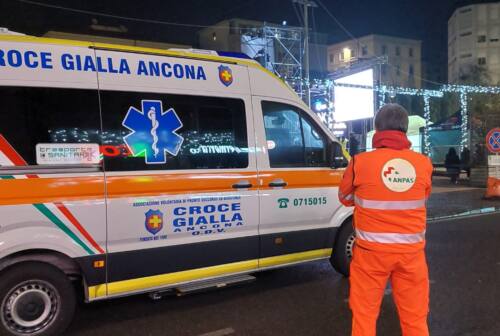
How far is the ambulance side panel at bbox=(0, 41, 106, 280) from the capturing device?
3.60 m

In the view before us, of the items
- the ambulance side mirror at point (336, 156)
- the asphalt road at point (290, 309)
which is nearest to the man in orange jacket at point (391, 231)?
the asphalt road at point (290, 309)

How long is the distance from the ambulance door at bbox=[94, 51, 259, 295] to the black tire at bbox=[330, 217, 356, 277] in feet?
3.84

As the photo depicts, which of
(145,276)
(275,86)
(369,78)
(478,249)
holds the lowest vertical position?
(478,249)

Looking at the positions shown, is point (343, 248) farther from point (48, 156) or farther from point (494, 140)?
point (494, 140)

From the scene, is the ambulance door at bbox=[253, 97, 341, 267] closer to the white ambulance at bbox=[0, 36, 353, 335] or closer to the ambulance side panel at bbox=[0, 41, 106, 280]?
the white ambulance at bbox=[0, 36, 353, 335]

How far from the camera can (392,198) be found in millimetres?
2904

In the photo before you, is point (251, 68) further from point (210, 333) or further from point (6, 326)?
point (6, 326)

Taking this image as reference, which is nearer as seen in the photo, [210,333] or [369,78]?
[210,333]

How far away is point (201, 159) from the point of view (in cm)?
445

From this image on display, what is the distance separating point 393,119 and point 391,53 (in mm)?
84013

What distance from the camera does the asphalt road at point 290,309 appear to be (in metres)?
4.11

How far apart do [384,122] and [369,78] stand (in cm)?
2242

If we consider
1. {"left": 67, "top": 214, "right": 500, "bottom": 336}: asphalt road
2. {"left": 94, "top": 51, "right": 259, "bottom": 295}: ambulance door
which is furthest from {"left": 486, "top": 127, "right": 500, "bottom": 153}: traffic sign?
{"left": 94, "top": 51, "right": 259, "bottom": 295}: ambulance door

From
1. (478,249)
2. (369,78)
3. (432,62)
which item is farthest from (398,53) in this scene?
(478,249)
